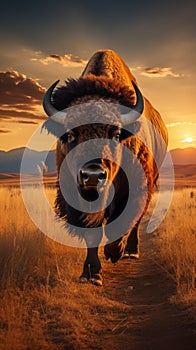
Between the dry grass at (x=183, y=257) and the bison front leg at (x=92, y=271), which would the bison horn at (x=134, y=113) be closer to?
the bison front leg at (x=92, y=271)

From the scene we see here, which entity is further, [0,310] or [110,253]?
[110,253]

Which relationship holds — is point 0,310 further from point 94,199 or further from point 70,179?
point 70,179

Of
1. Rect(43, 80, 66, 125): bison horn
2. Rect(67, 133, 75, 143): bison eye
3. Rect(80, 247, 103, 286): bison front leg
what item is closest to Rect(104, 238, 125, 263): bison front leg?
Rect(80, 247, 103, 286): bison front leg

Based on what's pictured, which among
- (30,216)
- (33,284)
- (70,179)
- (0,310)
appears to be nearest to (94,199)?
(70,179)

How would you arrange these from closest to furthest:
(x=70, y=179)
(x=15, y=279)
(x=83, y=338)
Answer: (x=83, y=338)
(x=15, y=279)
(x=70, y=179)

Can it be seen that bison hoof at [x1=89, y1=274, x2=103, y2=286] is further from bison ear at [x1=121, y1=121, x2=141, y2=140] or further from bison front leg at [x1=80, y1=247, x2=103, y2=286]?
bison ear at [x1=121, y1=121, x2=141, y2=140]

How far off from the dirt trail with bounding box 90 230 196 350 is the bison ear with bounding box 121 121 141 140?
7.04 feet

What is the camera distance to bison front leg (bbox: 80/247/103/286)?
5.46m

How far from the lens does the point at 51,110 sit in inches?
222

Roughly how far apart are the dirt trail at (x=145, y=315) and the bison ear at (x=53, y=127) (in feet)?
7.62

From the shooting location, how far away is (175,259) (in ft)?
20.3

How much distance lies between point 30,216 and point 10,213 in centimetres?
47

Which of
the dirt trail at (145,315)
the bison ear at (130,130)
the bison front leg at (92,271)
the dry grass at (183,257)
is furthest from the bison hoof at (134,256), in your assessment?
the bison ear at (130,130)

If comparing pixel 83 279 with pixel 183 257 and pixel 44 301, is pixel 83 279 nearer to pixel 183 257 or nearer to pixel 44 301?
pixel 44 301
